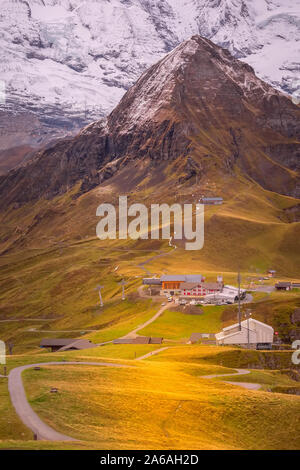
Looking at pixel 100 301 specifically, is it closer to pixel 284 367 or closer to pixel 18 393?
pixel 284 367

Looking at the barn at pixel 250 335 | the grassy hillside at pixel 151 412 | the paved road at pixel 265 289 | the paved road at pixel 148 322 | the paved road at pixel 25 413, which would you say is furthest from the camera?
the paved road at pixel 265 289

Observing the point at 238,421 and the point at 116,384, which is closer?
the point at 238,421

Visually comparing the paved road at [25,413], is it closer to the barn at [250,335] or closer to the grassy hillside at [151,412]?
the grassy hillside at [151,412]

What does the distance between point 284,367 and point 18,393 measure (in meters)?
51.2

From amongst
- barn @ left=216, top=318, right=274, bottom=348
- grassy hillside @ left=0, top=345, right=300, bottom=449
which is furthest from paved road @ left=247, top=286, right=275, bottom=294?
grassy hillside @ left=0, top=345, right=300, bottom=449

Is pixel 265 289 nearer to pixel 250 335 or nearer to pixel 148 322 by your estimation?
pixel 148 322

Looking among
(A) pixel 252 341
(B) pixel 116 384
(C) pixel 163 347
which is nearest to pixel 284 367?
(A) pixel 252 341

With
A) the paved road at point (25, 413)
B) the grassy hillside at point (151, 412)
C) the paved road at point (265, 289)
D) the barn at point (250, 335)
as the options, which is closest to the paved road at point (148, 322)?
the barn at point (250, 335)

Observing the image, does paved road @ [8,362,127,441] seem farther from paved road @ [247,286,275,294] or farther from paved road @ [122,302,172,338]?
paved road @ [247,286,275,294]

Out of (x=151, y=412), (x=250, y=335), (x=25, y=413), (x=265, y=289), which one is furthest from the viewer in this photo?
(x=265, y=289)

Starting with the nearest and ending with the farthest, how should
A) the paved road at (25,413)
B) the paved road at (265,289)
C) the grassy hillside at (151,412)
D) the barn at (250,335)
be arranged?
the paved road at (25,413)
the grassy hillside at (151,412)
the barn at (250,335)
the paved road at (265,289)

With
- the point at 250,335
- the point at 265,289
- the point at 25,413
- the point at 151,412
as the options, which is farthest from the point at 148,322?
the point at 25,413

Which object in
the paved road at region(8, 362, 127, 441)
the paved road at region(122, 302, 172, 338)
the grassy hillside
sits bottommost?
the paved road at region(122, 302, 172, 338)
